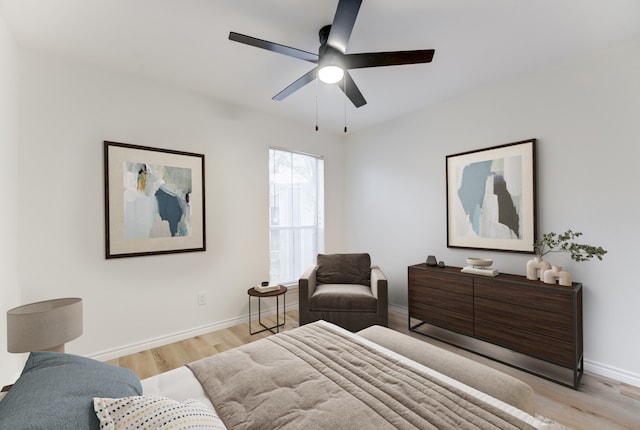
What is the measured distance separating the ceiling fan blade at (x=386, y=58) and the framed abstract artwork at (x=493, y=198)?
1.50 m

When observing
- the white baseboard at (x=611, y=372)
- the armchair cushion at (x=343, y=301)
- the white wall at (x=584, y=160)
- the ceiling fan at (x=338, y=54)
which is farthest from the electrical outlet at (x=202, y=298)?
the white baseboard at (x=611, y=372)

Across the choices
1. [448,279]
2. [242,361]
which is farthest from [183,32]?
[448,279]

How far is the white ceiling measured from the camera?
5.90 ft

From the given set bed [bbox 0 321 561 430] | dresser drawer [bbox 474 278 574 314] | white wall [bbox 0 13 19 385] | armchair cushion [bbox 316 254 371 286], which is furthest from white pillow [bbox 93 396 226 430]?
armchair cushion [bbox 316 254 371 286]

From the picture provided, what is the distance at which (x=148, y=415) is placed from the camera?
83cm

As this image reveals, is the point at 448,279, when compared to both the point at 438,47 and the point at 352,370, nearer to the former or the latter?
the point at 352,370

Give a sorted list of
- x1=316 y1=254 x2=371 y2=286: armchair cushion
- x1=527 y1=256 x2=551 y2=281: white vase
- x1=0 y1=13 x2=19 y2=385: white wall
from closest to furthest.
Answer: x1=0 y1=13 x2=19 y2=385: white wall → x1=527 y1=256 x2=551 y2=281: white vase → x1=316 y1=254 x2=371 y2=286: armchair cushion

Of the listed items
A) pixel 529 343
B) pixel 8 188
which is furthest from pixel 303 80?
pixel 529 343

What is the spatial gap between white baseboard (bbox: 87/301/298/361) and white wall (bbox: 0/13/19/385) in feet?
1.88

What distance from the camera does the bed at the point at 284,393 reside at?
0.84m

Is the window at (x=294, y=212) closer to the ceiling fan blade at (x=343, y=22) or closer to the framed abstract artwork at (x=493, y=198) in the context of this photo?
the framed abstract artwork at (x=493, y=198)

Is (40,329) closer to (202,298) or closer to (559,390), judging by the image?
(202,298)

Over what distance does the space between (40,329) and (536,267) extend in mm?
3478

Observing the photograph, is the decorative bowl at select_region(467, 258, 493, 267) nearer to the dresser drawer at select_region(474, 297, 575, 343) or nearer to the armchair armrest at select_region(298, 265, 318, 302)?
the dresser drawer at select_region(474, 297, 575, 343)
